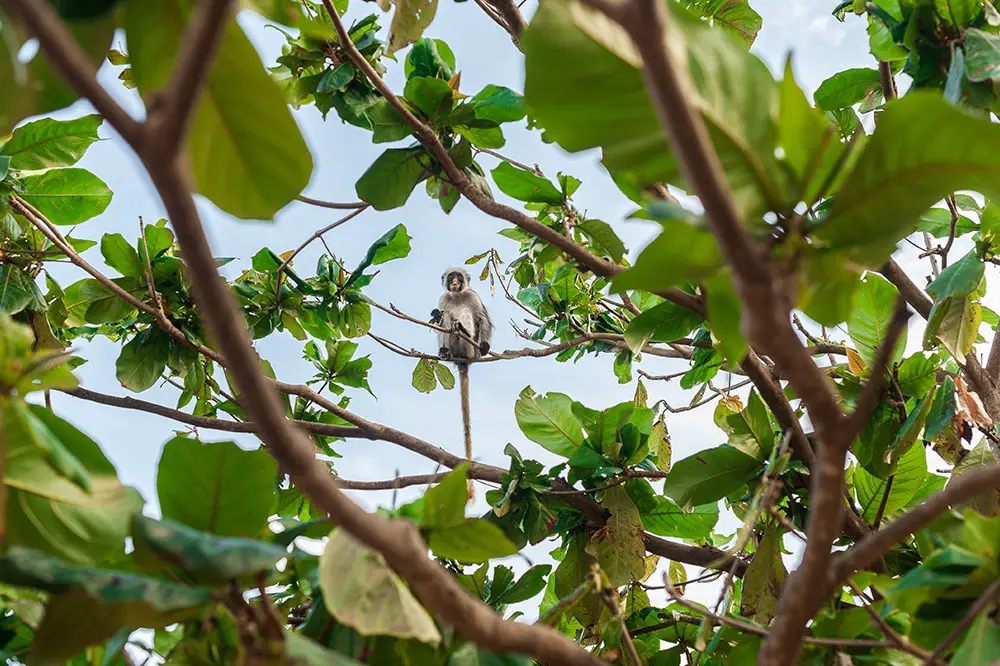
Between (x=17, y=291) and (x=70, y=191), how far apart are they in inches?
10.9

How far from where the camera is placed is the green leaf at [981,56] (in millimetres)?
1138

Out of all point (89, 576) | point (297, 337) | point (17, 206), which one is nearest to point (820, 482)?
point (89, 576)

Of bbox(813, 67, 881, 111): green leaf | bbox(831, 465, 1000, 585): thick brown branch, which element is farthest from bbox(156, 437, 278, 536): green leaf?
bbox(813, 67, 881, 111): green leaf

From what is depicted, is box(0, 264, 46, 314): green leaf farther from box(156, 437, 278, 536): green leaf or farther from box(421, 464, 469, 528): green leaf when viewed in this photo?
box(421, 464, 469, 528): green leaf

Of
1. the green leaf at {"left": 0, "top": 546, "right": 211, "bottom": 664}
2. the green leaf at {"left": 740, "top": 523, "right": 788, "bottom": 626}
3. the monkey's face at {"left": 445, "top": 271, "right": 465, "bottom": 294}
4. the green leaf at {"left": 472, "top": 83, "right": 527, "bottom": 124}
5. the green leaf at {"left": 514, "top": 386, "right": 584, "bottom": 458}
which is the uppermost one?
the monkey's face at {"left": 445, "top": 271, "right": 465, "bottom": 294}

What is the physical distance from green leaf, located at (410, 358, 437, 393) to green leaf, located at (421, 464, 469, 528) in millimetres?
2144

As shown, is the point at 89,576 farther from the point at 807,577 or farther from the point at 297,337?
the point at 297,337

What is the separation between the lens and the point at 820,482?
1.64 ft

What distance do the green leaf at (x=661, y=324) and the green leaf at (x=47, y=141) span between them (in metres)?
1.28

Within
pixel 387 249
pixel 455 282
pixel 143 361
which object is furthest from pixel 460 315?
pixel 143 361

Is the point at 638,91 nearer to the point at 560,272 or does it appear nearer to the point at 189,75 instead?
the point at 189,75

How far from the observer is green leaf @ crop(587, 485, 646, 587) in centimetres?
169

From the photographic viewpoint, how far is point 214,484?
0.74 meters

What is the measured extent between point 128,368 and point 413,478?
0.88m
